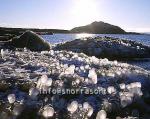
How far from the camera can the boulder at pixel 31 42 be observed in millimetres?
20241

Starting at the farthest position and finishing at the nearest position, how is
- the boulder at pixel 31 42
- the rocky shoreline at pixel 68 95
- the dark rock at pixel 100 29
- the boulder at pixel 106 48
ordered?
the dark rock at pixel 100 29 → the boulder at pixel 106 48 → the boulder at pixel 31 42 → the rocky shoreline at pixel 68 95

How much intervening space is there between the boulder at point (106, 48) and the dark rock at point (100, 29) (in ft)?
507

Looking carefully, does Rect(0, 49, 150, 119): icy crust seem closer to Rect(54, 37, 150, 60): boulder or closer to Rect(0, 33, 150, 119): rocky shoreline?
Rect(0, 33, 150, 119): rocky shoreline

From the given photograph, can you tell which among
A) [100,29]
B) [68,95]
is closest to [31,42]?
[68,95]

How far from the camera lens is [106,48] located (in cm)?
2408

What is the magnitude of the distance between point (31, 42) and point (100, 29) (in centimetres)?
16415

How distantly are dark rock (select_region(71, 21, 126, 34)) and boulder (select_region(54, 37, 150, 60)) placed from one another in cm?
15442

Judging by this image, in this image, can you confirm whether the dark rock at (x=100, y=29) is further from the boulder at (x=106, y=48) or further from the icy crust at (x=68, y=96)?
the icy crust at (x=68, y=96)

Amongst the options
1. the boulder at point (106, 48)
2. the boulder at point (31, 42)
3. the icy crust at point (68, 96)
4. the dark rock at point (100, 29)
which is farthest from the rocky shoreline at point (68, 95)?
the dark rock at point (100, 29)

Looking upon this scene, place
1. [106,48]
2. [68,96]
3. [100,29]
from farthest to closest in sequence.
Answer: [100,29]
[106,48]
[68,96]

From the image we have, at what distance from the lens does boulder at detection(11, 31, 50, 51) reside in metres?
20.2

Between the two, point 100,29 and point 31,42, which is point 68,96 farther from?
point 100,29

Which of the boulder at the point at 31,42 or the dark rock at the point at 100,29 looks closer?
the boulder at the point at 31,42

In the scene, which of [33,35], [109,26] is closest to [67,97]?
[33,35]
